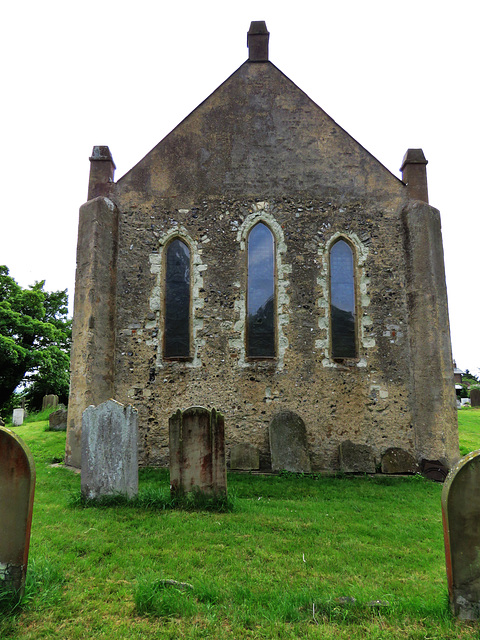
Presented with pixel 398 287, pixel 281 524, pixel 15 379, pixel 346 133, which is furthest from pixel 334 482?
pixel 15 379

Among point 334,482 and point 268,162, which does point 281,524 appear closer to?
point 334,482

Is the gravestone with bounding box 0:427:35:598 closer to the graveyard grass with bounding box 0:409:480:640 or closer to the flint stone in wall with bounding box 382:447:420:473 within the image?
the graveyard grass with bounding box 0:409:480:640

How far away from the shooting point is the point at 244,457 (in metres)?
8.96

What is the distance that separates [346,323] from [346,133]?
201 inches

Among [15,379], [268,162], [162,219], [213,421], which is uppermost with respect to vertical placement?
[268,162]

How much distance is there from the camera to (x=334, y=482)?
8156 mm

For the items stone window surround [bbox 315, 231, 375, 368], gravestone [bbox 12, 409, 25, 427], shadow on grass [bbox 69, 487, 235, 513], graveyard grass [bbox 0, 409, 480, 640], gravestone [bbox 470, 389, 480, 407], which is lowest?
graveyard grass [bbox 0, 409, 480, 640]

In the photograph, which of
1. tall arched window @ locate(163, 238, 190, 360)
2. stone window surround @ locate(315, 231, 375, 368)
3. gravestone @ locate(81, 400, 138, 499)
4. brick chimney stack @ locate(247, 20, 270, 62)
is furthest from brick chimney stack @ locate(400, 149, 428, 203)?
gravestone @ locate(81, 400, 138, 499)

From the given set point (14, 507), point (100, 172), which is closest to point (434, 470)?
point (14, 507)

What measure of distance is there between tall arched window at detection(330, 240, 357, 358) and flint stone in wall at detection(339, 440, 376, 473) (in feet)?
6.96

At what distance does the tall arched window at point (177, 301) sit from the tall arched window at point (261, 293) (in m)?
1.55

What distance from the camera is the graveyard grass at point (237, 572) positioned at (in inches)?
120

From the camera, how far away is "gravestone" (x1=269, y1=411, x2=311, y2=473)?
28.7ft

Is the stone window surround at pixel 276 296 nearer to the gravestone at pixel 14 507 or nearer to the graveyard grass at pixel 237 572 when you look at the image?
the graveyard grass at pixel 237 572
